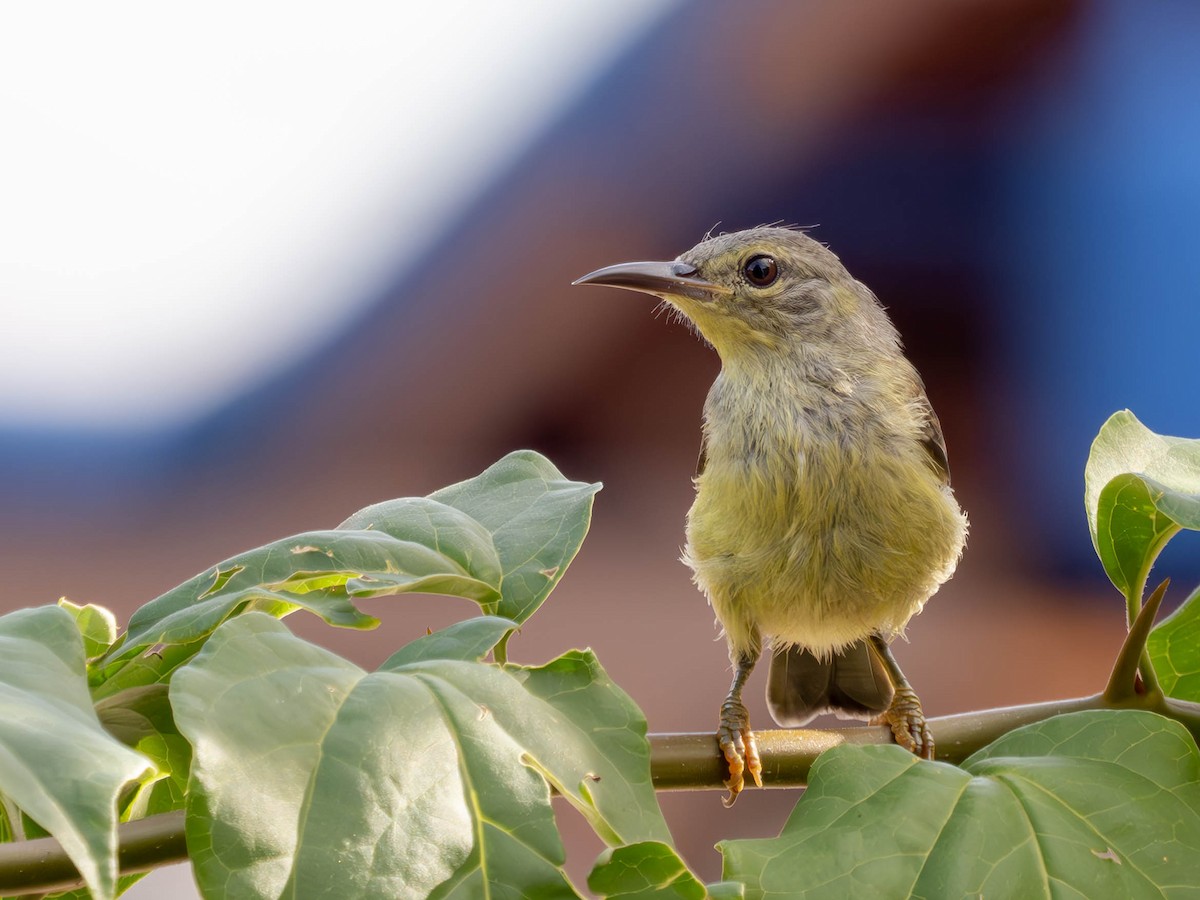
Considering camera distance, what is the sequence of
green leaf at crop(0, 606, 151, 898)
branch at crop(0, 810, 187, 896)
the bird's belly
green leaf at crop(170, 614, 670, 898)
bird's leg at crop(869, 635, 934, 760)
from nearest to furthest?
green leaf at crop(0, 606, 151, 898) < green leaf at crop(170, 614, 670, 898) < branch at crop(0, 810, 187, 896) < bird's leg at crop(869, 635, 934, 760) < the bird's belly

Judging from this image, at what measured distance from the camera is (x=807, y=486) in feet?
8.50

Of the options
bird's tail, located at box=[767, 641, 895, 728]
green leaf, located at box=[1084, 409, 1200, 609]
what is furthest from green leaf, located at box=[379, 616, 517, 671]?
bird's tail, located at box=[767, 641, 895, 728]

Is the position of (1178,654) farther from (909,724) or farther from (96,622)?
(96,622)

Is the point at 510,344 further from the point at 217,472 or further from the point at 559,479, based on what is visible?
the point at 559,479

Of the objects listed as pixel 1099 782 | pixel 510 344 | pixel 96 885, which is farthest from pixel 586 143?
pixel 96 885

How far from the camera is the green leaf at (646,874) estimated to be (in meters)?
0.84

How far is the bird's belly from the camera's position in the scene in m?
2.57

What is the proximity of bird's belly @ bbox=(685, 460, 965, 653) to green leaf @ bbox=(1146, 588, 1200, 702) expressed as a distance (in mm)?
1068

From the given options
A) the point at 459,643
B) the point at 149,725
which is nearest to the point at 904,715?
the point at 459,643

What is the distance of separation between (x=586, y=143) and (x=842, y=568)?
162 inches

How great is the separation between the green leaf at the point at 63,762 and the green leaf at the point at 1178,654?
1238 mm

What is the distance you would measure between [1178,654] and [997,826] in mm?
608

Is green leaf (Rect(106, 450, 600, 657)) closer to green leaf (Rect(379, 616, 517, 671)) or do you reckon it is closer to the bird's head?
green leaf (Rect(379, 616, 517, 671))

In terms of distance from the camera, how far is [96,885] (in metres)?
0.62
